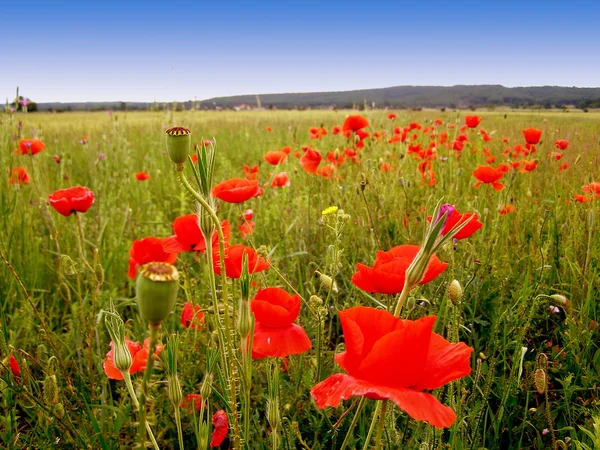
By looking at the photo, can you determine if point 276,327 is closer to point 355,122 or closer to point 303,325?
point 303,325

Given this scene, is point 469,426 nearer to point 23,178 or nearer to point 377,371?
point 377,371

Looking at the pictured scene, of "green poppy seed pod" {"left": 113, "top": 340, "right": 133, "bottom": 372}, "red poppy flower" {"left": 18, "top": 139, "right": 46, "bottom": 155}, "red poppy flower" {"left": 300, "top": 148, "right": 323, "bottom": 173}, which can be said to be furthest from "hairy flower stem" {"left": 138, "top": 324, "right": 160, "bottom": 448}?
"red poppy flower" {"left": 18, "top": 139, "right": 46, "bottom": 155}

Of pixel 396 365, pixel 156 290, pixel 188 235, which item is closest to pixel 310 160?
pixel 188 235

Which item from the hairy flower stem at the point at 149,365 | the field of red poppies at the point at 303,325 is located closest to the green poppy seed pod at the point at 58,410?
the field of red poppies at the point at 303,325

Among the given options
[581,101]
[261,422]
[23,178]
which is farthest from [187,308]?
[581,101]

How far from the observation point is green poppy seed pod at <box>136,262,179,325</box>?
0.42 meters

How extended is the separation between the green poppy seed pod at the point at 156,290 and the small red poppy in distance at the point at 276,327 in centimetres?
52

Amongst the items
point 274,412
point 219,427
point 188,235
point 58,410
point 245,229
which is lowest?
point 219,427

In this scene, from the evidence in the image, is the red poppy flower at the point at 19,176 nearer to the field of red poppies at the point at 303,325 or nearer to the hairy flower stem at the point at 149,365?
the field of red poppies at the point at 303,325

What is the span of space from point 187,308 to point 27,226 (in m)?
1.48

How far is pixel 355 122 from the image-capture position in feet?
10.2

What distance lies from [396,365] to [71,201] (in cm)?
130

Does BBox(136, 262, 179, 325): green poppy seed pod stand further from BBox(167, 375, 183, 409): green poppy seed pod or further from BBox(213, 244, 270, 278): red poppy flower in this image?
BBox(213, 244, 270, 278): red poppy flower

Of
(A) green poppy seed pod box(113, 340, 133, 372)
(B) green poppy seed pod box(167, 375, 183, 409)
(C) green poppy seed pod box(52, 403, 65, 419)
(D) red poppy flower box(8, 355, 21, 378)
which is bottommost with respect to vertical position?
(D) red poppy flower box(8, 355, 21, 378)
